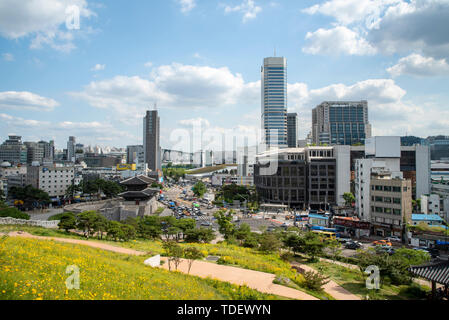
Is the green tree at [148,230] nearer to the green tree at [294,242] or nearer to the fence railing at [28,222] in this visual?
the fence railing at [28,222]

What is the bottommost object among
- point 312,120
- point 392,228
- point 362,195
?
point 392,228

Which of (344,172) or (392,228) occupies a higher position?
(344,172)

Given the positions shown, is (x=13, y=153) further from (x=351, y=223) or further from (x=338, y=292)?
(x=338, y=292)

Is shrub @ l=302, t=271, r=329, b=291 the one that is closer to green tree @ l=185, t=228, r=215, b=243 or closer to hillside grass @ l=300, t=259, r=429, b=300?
hillside grass @ l=300, t=259, r=429, b=300

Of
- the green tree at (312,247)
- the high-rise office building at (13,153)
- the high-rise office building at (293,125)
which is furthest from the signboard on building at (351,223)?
the high-rise office building at (293,125)
